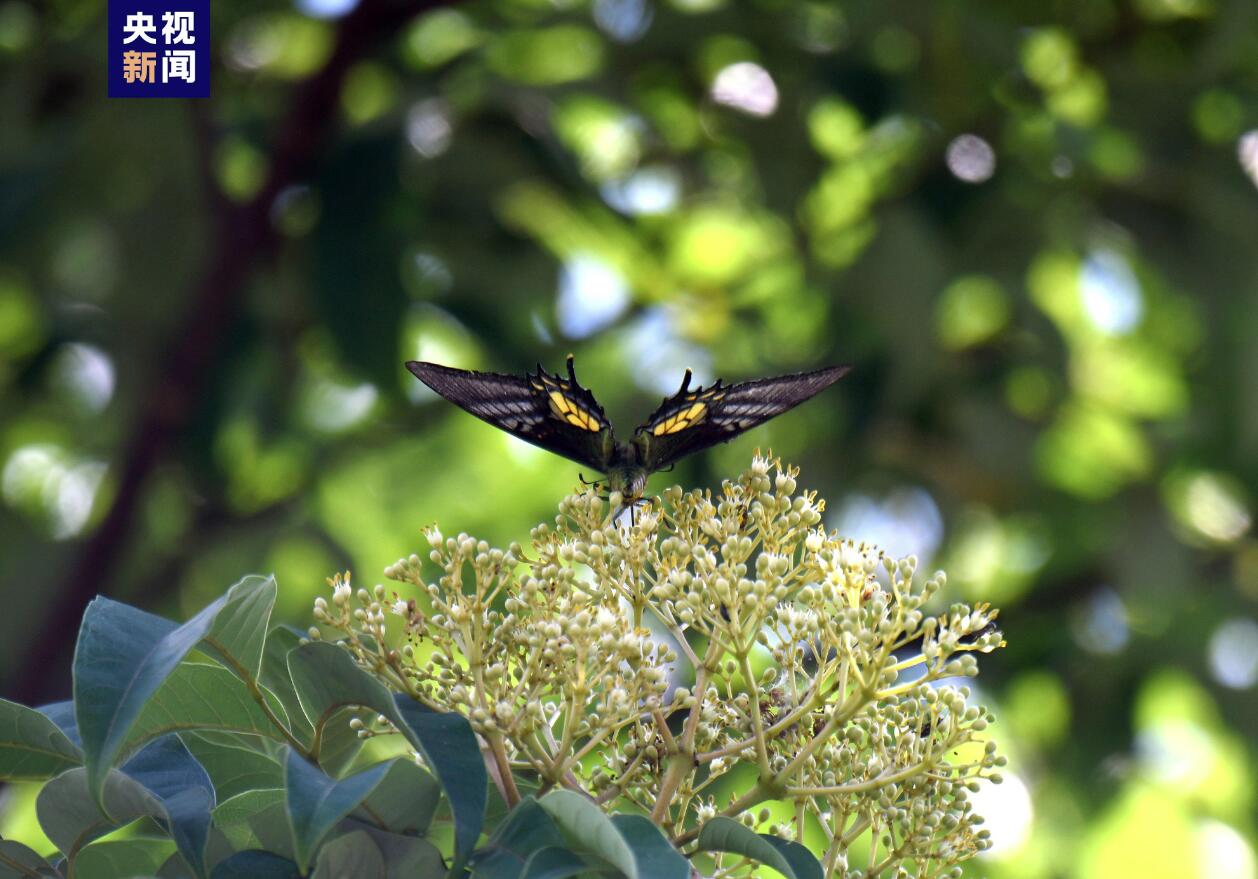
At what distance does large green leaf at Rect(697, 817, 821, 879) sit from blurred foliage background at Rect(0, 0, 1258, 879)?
9.14ft

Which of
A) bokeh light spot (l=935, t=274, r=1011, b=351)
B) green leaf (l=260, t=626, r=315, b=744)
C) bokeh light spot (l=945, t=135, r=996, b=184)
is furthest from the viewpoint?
bokeh light spot (l=935, t=274, r=1011, b=351)

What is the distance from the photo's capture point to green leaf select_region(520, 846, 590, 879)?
102 cm

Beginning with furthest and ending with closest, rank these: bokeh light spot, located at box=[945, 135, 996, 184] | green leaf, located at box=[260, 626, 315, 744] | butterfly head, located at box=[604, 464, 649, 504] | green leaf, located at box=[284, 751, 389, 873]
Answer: bokeh light spot, located at box=[945, 135, 996, 184] < butterfly head, located at box=[604, 464, 649, 504] < green leaf, located at box=[260, 626, 315, 744] < green leaf, located at box=[284, 751, 389, 873]

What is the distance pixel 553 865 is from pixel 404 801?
0.20 m

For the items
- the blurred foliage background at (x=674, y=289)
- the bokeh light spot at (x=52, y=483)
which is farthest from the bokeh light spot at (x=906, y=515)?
the bokeh light spot at (x=52, y=483)

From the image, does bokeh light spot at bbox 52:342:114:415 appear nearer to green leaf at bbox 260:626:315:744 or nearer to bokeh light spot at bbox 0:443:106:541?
bokeh light spot at bbox 0:443:106:541

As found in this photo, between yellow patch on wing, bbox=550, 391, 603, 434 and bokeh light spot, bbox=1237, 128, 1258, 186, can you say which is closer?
yellow patch on wing, bbox=550, 391, 603, 434

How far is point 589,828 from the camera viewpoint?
1.02m

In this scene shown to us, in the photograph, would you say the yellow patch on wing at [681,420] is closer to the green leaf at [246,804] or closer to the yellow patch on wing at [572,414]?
the yellow patch on wing at [572,414]

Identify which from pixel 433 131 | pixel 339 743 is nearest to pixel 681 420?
pixel 339 743

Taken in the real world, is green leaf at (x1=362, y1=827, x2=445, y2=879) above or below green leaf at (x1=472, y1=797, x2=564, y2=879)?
below

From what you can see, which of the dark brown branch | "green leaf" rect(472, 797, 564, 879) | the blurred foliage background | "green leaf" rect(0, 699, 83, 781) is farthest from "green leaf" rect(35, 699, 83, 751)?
the dark brown branch

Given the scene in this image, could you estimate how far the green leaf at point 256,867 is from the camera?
3.67ft

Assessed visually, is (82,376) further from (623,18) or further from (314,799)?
(314,799)
